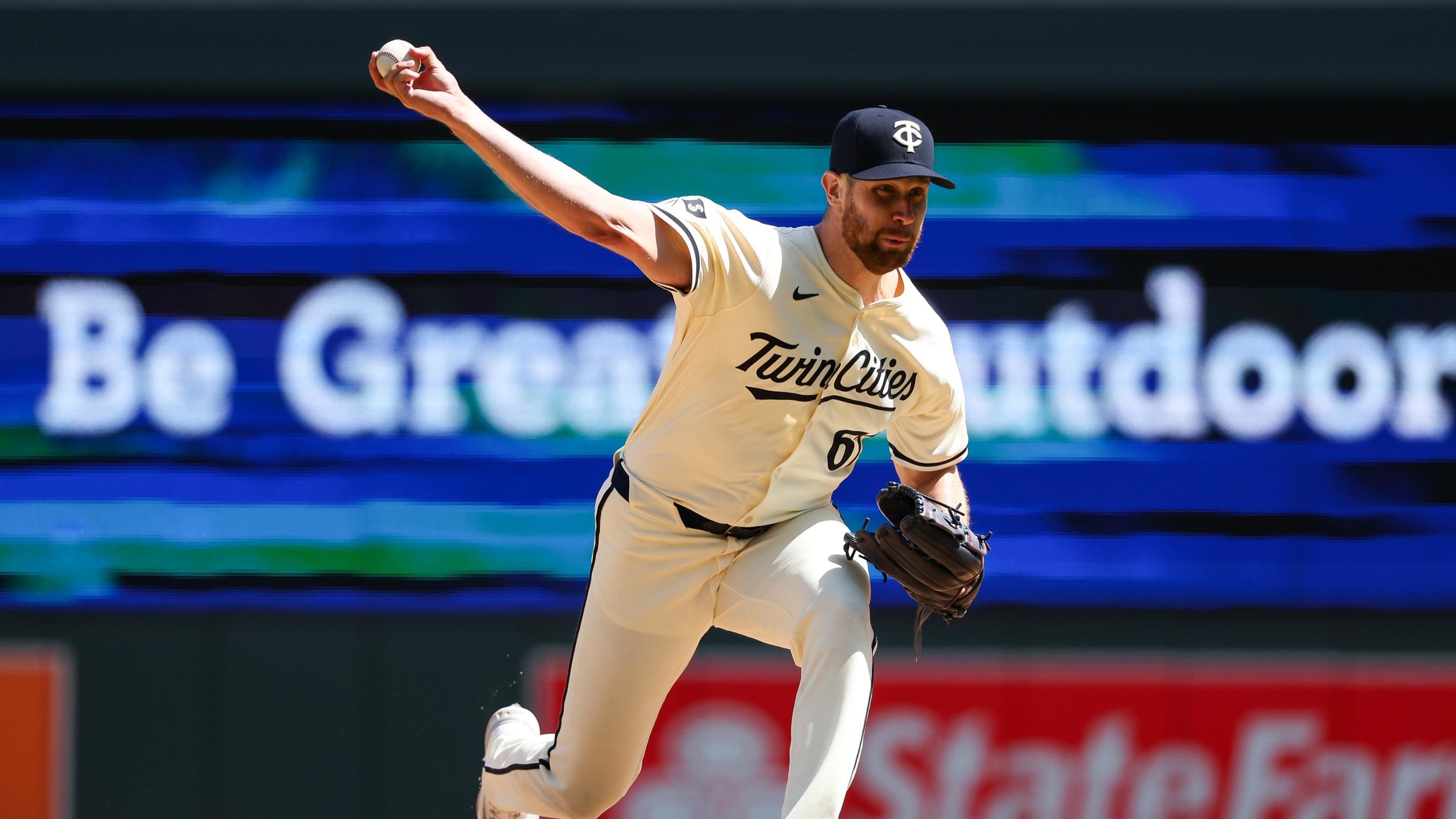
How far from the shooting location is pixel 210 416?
5398 mm

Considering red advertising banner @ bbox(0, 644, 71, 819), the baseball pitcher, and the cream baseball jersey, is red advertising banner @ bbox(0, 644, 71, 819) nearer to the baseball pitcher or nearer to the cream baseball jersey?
the baseball pitcher

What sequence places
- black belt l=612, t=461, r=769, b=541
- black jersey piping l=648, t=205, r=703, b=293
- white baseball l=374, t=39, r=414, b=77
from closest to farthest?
1. white baseball l=374, t=39, r=414, b=77
2. black jersey piping l=648, t=205, r=703, b=293
3. black belt l=612, t=461, r=769, b=541

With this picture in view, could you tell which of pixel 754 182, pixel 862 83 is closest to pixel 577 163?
pixel 754 182

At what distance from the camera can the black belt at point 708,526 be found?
332cm

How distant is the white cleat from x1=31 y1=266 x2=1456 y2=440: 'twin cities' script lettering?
167cm

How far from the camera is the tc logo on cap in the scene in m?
3.10

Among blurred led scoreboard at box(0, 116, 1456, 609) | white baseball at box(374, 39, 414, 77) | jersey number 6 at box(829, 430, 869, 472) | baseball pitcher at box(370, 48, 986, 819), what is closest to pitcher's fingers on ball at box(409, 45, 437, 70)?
white baseball at box(374, 39, 414, 77)

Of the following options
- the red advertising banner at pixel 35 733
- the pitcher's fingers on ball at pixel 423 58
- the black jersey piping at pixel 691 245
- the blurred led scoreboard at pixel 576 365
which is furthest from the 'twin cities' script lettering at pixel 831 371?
the red advertising banner at pixel 35 733

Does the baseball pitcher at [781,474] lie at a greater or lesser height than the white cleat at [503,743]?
greater

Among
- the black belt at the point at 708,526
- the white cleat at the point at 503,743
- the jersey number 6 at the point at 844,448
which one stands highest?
the jersey number 6 at the point at 844,448

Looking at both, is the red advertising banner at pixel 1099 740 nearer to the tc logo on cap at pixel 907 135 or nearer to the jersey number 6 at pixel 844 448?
the jersey number 6 at pixel 844 448

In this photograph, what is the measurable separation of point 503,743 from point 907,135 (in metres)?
1.83

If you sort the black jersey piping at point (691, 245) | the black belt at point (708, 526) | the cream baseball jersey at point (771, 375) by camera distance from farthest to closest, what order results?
the black belt at point (708, 526) → the cream baseball jersey at point (771, 375) → the black jersey piping at point (691, 245)

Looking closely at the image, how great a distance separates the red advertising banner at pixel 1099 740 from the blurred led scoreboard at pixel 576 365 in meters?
0.30
